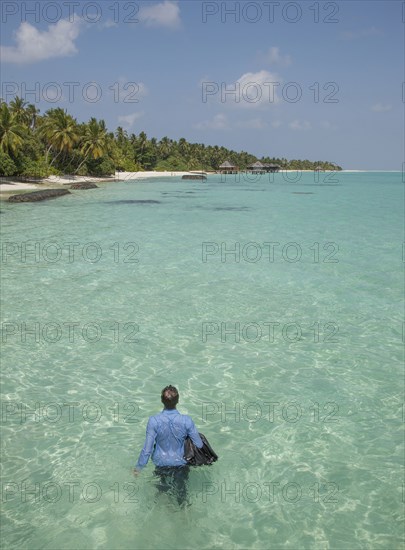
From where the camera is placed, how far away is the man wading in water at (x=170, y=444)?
532 cm

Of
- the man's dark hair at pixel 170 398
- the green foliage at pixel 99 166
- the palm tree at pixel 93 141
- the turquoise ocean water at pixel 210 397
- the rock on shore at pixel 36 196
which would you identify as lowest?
the turquoise ocean water at pixel 210 397

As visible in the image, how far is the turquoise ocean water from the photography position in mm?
5566

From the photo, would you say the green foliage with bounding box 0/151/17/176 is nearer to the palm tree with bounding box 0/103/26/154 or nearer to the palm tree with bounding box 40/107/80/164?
the palm tree with bounding box 0/103/26/154

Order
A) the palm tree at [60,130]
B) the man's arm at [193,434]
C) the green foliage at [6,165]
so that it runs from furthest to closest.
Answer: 1. the palm tree at [60,130]
2. the green foliage at [6,165]
3. the man's arm at [193,434]

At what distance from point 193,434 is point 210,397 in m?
3.09

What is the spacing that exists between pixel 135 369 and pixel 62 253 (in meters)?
12.5

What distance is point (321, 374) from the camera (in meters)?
9.37

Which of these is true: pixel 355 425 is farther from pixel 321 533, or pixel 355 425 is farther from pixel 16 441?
pixel 16 441

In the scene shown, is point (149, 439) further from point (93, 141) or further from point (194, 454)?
point (93, 141)

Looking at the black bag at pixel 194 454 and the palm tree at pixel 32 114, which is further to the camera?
the palm tree at pixel 32 114

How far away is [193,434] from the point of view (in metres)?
5.40

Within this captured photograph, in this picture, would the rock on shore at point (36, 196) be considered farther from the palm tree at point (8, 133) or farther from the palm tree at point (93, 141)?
the palm tree at point (93, 141)

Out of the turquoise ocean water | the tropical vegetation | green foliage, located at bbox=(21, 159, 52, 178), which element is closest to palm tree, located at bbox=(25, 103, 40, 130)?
the tropical vegetation

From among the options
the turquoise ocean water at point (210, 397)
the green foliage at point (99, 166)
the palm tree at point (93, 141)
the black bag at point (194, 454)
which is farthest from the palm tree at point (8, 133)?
the black bag at point (194, 454)
